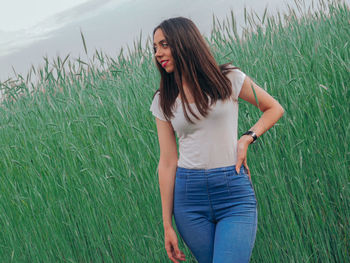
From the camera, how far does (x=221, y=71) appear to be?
1.58 meters

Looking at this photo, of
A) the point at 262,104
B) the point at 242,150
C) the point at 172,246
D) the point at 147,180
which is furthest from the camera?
the point at 147,180

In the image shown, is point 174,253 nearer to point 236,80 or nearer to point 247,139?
point 247,139

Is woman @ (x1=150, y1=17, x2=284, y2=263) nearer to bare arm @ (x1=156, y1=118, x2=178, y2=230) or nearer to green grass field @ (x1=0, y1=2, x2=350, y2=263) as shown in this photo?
bare arm @ (x1=156, y1=118, x2=178, y2=230)

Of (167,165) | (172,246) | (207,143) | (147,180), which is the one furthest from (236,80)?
(147,180)

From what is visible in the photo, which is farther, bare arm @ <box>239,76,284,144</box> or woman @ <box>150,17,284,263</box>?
bare arm @ <box>239,76,284,144</box>

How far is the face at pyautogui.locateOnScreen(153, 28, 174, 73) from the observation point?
61.2 inches

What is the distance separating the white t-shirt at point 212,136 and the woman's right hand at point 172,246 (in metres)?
0.32

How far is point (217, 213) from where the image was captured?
150cm

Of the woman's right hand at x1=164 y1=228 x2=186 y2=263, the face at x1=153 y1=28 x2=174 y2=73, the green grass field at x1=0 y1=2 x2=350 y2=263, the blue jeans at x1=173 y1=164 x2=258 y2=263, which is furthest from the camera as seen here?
the green grass field at x1=0 y1=2 x2=350 y2=263

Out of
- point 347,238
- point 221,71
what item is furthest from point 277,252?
point 221,71

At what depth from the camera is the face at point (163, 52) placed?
5.10ft

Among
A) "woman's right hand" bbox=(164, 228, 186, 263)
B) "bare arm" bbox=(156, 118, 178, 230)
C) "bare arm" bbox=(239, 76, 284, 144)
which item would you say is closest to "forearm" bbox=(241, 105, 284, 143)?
"bare arm" bbox=(239, 76, 284, 144)

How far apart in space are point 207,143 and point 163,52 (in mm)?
390

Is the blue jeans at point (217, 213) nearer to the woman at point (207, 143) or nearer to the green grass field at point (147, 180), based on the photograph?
the woman at point (207, 143)
